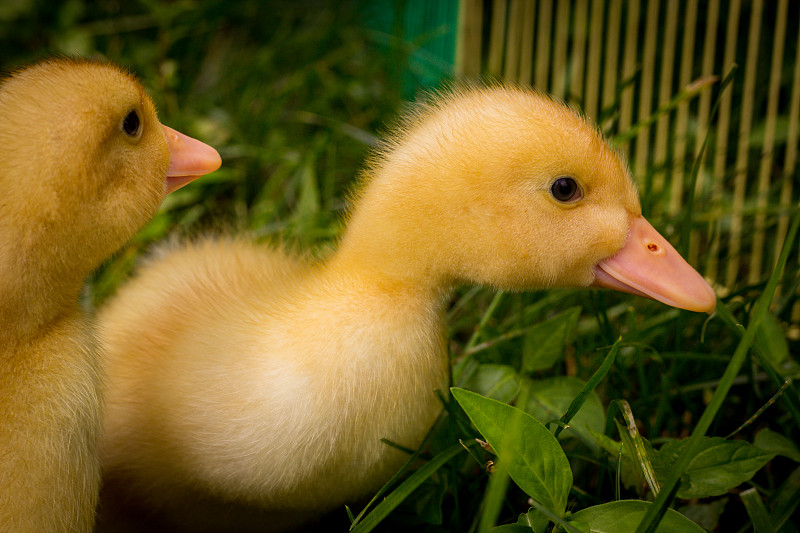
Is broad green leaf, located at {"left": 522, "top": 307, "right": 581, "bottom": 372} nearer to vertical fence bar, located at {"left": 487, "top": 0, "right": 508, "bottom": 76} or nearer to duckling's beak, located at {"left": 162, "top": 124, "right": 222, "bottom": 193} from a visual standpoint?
duckling's beak, located at {"left": 162, "top": 124, "right": 222, "bottom": 193}

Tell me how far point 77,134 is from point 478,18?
4.52 ft

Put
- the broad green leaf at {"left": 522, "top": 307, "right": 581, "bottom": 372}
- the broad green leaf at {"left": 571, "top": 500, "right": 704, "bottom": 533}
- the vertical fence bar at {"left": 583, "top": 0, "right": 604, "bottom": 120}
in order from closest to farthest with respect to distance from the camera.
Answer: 1. the broad green leaf at {"left": 571, "top": 500, "right": 704, "bottom": 533}
2. the broad green leaf at {"left": 522, "top": 307, "right": 581, "bottom": 372}
3. the vertical fence bar at {"left": 583, "top": 0, "right": 604, "bottom": 120}

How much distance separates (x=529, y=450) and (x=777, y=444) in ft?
1.58

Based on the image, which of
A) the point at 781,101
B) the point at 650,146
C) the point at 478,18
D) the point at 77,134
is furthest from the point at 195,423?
the point at 781,101

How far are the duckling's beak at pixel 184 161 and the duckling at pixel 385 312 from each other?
0.22m

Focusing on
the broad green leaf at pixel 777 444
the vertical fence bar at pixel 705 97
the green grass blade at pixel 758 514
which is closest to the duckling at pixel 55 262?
the green grass blade at pixel 758 514

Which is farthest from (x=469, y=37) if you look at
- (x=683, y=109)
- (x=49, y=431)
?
(x=49, y=431)

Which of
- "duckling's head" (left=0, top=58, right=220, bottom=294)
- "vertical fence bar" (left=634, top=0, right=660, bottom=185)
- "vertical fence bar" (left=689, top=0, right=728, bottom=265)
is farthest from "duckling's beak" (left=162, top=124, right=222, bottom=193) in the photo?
"vertical fence bar" (left=634, top=0, right=660, bottom=185)

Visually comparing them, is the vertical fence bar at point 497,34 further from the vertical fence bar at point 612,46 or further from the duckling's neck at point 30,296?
the duckling's neck at point 30,296

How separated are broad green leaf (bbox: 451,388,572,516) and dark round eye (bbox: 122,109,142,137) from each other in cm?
53

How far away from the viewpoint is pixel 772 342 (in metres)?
1.15

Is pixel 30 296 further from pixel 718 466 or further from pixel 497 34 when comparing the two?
pixel 497 34

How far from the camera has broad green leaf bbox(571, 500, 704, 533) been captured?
782 mm

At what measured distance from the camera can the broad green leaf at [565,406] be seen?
3.40ft
